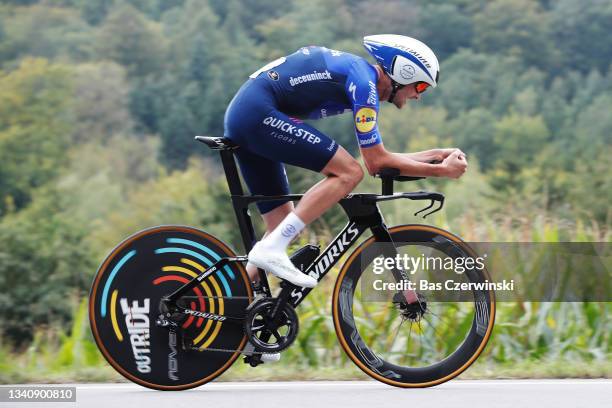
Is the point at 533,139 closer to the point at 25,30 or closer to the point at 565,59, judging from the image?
the point at 565,59

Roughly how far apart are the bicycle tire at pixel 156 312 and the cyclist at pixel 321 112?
1.09 feet

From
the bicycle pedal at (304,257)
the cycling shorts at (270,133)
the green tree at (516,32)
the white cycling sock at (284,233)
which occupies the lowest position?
the green tree at (516,32)

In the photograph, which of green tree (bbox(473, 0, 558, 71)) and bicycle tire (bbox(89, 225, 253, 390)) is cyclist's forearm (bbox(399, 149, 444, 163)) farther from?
green tree (bbox(473, 0, 558, 71))

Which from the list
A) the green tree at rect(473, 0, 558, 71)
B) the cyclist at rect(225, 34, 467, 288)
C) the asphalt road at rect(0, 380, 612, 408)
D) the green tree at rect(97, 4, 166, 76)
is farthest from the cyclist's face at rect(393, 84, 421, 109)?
the green tree at rect(97, 4, 166, 76)

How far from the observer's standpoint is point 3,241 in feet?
181

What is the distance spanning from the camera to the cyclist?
17.3 feet

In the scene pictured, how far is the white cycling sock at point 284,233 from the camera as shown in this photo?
533cm

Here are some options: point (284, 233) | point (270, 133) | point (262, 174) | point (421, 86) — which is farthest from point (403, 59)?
point (284, 233)

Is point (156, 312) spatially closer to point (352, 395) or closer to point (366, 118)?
point (352, 395)

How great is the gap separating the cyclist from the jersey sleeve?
0.05 ft

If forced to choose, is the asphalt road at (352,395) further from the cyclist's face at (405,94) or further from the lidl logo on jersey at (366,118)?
the cyclist's face at (405,94)

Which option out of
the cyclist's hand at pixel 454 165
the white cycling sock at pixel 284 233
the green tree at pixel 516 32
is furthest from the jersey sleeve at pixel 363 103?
the green tree at pixel 516 32

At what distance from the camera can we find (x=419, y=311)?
18.5 feet

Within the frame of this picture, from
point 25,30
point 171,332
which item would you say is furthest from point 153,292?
point 25,30
